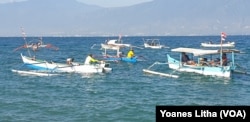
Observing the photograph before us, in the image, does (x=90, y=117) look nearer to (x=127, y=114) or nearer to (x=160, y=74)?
(x=127, y=114)

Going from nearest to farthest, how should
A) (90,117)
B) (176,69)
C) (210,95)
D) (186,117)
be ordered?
(186,117)
(90,117)
(210,95)
(176,69)

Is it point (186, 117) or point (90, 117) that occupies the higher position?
point (186, 117)

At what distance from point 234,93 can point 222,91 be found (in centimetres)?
105

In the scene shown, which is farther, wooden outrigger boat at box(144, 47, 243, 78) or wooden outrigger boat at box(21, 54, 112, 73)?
wooden outrigger boat at box(21, 54, 112, 73)

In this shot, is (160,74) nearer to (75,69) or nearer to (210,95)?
(75,69)

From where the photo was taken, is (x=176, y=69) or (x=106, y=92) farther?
(x=176, y=69)

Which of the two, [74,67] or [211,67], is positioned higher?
[211,67]

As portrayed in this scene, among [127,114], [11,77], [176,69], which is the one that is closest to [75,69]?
[11,77]

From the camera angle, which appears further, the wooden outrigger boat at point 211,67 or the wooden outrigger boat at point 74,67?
the wooden outrigger boat at point 74,67

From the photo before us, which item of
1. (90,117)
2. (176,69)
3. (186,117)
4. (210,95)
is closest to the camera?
(186,117)

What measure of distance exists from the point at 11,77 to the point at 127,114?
2214cm

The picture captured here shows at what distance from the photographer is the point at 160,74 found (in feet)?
161

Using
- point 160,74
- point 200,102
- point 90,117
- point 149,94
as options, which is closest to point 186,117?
point 90,117

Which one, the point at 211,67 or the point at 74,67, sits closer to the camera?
the point at 211,67
